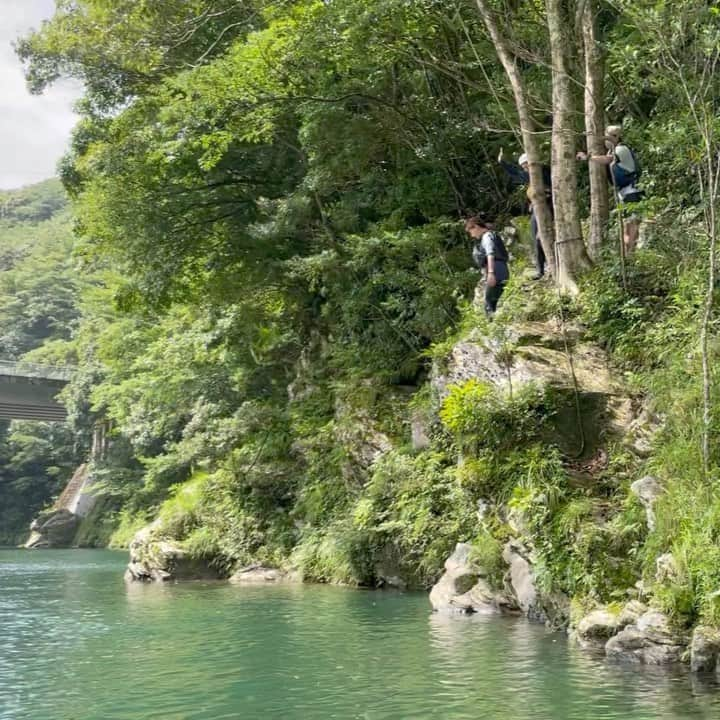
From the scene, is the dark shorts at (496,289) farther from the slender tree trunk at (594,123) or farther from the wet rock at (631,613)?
the wet rock at (631,613)

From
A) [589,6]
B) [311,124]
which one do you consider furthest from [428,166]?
[589,6]

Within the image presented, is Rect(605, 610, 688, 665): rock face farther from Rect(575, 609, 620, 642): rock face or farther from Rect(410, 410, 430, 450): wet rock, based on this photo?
Rect(410, 410, 430, 450): wet rock

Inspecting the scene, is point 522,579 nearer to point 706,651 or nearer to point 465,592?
point 465,592

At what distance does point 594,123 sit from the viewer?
1284cm

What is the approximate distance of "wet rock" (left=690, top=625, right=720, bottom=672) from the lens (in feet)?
22.2

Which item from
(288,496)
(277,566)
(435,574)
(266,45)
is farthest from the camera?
(288,496)

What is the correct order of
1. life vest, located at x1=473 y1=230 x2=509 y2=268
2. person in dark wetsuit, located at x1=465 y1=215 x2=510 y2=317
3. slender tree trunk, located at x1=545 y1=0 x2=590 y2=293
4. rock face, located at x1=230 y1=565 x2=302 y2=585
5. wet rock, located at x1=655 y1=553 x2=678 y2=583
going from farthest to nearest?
rock face, located at x1=230 y1=565 x2=302 y2=585
life vest, located at x1=473 y1=230 x2=509 y2=268
person in dark wetsuit, located at x1=465 y1=215 x2=510 y2=317
slender tree trunk, located at x1=545 y1=0 x2=590 y2=293
wet rock, located at x1=655 y1=553 x2=678 y2=583

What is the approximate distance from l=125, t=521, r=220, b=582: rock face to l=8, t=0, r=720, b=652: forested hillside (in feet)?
0.94

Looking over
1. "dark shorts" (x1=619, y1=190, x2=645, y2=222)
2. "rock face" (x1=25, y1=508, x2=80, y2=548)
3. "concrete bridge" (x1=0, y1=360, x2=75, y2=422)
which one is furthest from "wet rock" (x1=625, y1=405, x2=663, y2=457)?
"rock face" (x1=25, y1=508, x2=80, y2=548)

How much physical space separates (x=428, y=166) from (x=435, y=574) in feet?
27.9

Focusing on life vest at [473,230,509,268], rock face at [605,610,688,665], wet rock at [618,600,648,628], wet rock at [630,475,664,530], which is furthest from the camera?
life vest at [473,230,509,268]

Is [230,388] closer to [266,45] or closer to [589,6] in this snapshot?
[266,45]

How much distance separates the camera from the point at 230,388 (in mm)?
23906

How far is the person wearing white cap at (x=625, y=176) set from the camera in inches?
489
